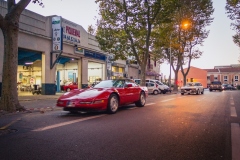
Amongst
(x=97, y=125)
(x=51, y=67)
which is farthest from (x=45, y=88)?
(x=97, y=125)

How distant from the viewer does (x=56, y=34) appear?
65.0 feet

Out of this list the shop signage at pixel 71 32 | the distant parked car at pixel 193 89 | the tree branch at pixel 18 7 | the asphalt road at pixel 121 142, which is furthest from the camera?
the distant parked car at pixel 193 89

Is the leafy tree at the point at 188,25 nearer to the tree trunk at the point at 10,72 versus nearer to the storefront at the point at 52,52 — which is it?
the storefront at the point at 52,52

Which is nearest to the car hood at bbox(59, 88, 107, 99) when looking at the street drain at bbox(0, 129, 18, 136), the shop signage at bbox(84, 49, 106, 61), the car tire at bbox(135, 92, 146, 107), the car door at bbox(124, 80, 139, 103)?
the car door at bbox(124, 80, 139, 103)

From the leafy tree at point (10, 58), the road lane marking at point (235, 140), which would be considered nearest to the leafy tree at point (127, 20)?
the leafy tree at point (10, 58)

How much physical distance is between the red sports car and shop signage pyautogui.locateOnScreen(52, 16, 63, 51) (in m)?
11.6

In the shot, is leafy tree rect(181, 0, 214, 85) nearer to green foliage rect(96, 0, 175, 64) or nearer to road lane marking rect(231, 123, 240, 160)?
green foliage rect(96, 0, 175, 64)

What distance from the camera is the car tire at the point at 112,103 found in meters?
8.14

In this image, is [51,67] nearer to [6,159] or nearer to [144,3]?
[144,3]

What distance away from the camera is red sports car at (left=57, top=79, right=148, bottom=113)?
7.53 meters

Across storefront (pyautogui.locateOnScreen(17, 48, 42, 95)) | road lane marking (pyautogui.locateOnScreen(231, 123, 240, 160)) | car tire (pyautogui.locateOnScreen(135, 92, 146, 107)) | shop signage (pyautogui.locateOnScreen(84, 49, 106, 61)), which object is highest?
shop signage (pyautogui.locateOnScreen(84, 49, 106, 61))

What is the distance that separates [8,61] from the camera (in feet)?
28.3

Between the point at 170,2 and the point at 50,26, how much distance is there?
1103 cm

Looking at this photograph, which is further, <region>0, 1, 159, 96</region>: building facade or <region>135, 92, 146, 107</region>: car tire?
<region>0, 1, 159, 96</region>: building facade
